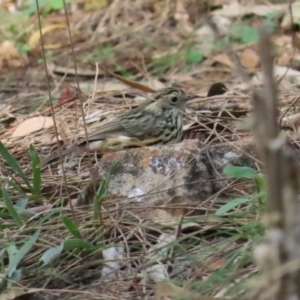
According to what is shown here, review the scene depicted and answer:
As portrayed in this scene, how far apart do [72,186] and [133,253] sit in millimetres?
814

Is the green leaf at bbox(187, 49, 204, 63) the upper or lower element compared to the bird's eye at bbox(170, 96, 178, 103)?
lower

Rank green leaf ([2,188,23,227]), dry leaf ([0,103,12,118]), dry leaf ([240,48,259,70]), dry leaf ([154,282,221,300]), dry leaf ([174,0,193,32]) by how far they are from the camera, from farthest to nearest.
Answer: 1. dry leaf ([174,0,193,32])
2. dry leaf ([240,48,259,70])
3. dry leaf ([0,103,12,118])
4. green leaf ([2,188,23,227])
5. dry leaf ([154,282,221,300])

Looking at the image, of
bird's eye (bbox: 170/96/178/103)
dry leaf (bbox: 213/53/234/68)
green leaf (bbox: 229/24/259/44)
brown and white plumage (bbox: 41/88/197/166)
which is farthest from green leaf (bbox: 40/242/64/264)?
green leaf (bbox: 229/24/259/44)

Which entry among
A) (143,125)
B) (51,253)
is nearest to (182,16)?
(143,125)

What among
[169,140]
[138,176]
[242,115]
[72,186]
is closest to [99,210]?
[138,176]

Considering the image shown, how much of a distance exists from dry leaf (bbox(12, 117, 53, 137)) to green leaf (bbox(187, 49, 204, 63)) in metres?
1.85

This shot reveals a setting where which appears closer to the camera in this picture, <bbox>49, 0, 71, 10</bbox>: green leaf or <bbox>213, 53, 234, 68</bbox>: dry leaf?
<bbox>213, 53, 234, 68</bbox>: dry leaf

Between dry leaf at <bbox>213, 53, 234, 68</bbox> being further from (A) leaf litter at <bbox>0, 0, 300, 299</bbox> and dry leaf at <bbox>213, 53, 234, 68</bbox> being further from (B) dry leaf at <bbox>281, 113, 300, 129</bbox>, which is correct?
(B) dry leaf at <bbox>281, 113, 300, 129</bbox>

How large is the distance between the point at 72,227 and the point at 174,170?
65cm

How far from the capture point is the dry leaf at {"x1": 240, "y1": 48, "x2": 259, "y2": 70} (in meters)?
5.82

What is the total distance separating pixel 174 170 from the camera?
10.1 feet

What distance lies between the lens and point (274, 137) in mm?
1409

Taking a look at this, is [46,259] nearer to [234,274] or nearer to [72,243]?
[72,243]

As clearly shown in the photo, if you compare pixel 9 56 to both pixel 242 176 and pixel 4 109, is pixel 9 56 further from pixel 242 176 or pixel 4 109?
pixel 242 176
